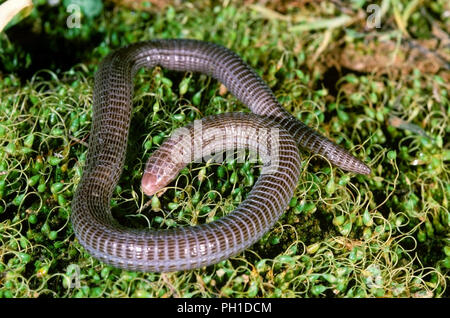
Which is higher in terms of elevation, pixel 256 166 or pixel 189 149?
pixel 189 149

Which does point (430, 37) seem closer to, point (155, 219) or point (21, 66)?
point (155, 219)

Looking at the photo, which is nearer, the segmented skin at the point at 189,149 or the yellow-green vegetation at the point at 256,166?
the segmented skin at the point at 189,149

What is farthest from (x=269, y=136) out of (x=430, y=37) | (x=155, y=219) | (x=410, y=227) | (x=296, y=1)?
(x=430, y=37)

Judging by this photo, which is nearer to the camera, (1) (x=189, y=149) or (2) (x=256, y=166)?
(1) (x=189, y=149)
